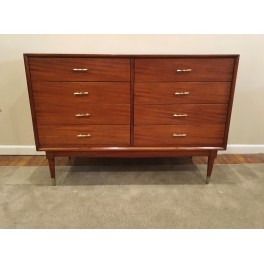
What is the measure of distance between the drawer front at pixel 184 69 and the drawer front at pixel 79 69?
4.6 inches

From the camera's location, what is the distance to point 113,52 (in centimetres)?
205

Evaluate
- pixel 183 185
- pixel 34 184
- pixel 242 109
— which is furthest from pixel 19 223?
pixel 242 109

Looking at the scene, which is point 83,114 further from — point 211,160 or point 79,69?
point 211,160

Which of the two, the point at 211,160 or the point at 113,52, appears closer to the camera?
the point at 211,160

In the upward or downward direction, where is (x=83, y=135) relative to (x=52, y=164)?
upward

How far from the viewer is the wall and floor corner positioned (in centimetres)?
201

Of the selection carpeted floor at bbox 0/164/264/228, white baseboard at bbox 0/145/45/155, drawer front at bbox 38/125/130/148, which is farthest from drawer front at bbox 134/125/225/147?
white baseboard at bbox 0/145/45/155

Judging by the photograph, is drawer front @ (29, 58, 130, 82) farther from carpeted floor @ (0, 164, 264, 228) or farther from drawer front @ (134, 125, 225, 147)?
carpeted floor @ (0, 164, 264, 228)

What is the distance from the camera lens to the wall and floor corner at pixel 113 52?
6.59 feet

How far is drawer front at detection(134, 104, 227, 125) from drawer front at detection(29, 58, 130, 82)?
0.91 feet

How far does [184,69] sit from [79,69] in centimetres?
71

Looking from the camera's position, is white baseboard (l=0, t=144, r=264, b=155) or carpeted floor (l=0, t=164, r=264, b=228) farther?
white baseboard (l=0, t=144, r=264, b=155)

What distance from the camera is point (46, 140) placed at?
163 centimetres

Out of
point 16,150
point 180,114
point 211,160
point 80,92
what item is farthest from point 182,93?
point 16,150
